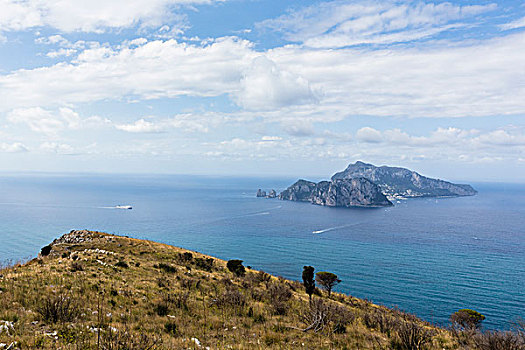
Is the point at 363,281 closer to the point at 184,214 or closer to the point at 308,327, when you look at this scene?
the point at 308,327

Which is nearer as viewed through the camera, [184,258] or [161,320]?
[161,320]

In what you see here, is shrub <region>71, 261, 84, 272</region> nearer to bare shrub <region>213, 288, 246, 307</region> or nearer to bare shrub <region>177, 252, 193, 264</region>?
bare shrub <region>213, 288, 246, 307</region>

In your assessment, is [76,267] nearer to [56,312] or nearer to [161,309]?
[161,309]

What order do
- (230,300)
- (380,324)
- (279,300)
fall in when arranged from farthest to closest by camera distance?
1. (279,300)
2. (230,300)
3. (380,324)

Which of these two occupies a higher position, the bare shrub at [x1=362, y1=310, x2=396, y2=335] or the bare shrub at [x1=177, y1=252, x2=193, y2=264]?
the bare shrub at [x1=362, y1=310, x2=396, y2=335]

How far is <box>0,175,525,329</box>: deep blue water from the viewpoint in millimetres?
64938

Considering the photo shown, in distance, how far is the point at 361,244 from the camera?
112 metres

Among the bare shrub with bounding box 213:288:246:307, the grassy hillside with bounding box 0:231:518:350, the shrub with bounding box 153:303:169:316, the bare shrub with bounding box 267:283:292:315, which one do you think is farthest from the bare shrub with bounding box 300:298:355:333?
the shrub with bounding box 153:303:169:316

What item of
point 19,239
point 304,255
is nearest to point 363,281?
point 304,255

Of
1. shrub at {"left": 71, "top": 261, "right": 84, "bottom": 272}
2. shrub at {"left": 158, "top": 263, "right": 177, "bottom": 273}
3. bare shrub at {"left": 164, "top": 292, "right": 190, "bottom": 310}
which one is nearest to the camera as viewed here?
bare shrub at {"left": 164, "top": 292, "right": 190, "bottom": 310}

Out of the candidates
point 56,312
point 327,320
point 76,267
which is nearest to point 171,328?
point 56,312

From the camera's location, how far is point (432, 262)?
88.1 meters

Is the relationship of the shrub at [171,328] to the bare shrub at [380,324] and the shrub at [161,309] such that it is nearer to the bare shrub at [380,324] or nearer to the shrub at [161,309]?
the shrub at [161,309]

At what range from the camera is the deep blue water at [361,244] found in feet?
213
